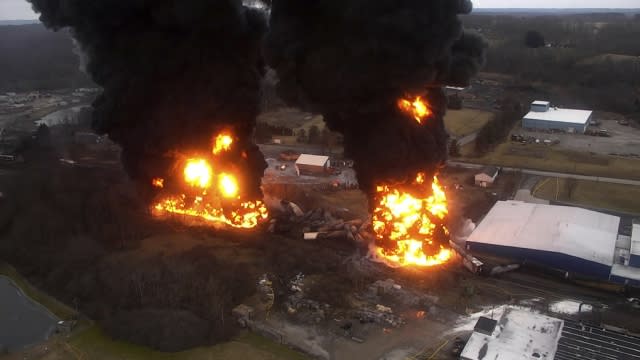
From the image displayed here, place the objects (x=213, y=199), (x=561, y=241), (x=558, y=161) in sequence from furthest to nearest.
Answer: (x=558, y=161) < (x=213, y=199) < (x=561, y=241)

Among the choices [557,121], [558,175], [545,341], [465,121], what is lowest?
[545,341]

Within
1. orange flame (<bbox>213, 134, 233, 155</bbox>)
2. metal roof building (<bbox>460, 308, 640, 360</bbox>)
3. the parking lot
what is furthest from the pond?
the parking lot

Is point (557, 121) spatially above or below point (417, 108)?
below

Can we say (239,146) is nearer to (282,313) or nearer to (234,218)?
(234,218)

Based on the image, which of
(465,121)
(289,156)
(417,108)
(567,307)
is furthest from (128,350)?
(465,121)

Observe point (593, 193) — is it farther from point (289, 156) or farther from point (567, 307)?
point (289, 156)

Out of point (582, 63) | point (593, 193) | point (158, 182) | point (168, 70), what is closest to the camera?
point (168, 70)

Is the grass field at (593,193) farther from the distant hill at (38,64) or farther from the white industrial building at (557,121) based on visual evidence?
the distant hill at (38,64)
